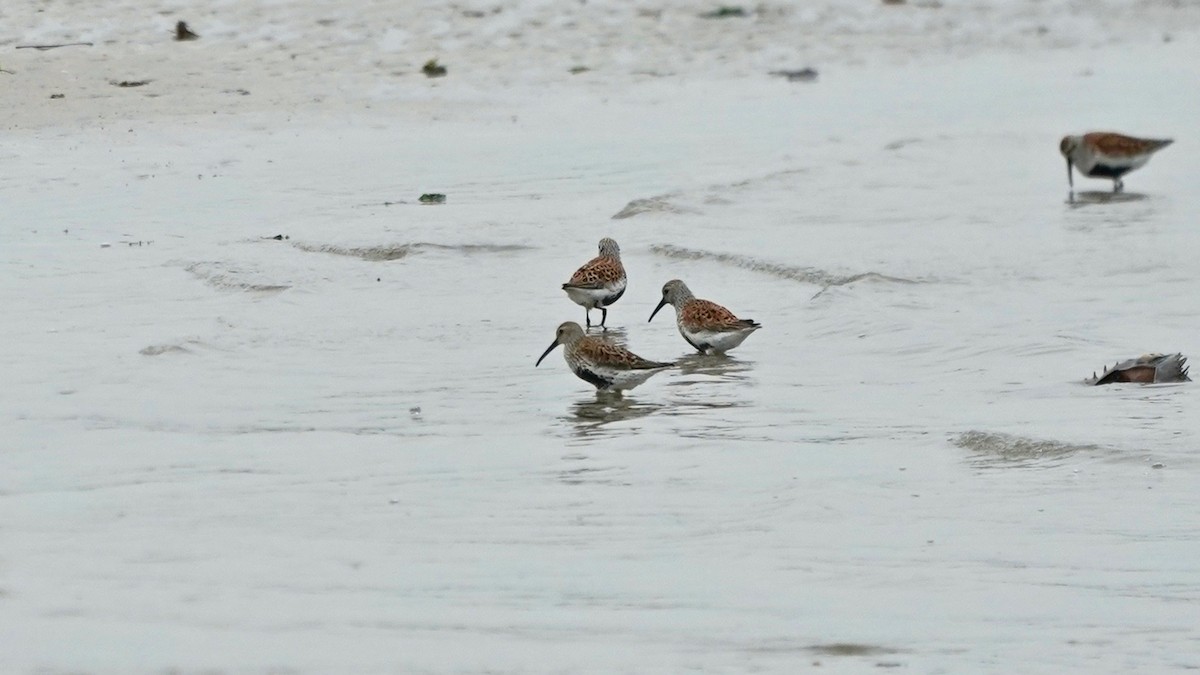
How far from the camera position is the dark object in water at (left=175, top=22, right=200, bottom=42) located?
2119 cm

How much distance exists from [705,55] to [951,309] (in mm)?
12885

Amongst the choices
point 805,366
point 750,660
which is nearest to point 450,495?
point 750,660

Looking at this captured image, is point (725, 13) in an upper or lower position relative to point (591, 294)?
lower

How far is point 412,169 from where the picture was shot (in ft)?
52.9

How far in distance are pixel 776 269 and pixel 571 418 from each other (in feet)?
13.3

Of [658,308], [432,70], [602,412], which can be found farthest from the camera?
[432,70]

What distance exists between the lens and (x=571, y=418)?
831cm

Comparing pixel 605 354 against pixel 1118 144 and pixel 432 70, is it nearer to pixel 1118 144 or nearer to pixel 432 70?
pixel 1118 144

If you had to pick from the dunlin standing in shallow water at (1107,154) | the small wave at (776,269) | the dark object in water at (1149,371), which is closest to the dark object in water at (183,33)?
the small wave at (776,269)

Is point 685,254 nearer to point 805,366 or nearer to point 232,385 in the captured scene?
point 805,366

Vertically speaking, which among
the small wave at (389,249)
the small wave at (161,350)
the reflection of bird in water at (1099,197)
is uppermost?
the small wave at (161,350)

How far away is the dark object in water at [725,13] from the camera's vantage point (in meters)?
24.9

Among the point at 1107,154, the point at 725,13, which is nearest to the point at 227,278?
the point at 1107,154

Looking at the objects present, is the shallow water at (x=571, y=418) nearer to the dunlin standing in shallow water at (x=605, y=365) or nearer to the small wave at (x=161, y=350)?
the small wave at (x=161, y=350)
